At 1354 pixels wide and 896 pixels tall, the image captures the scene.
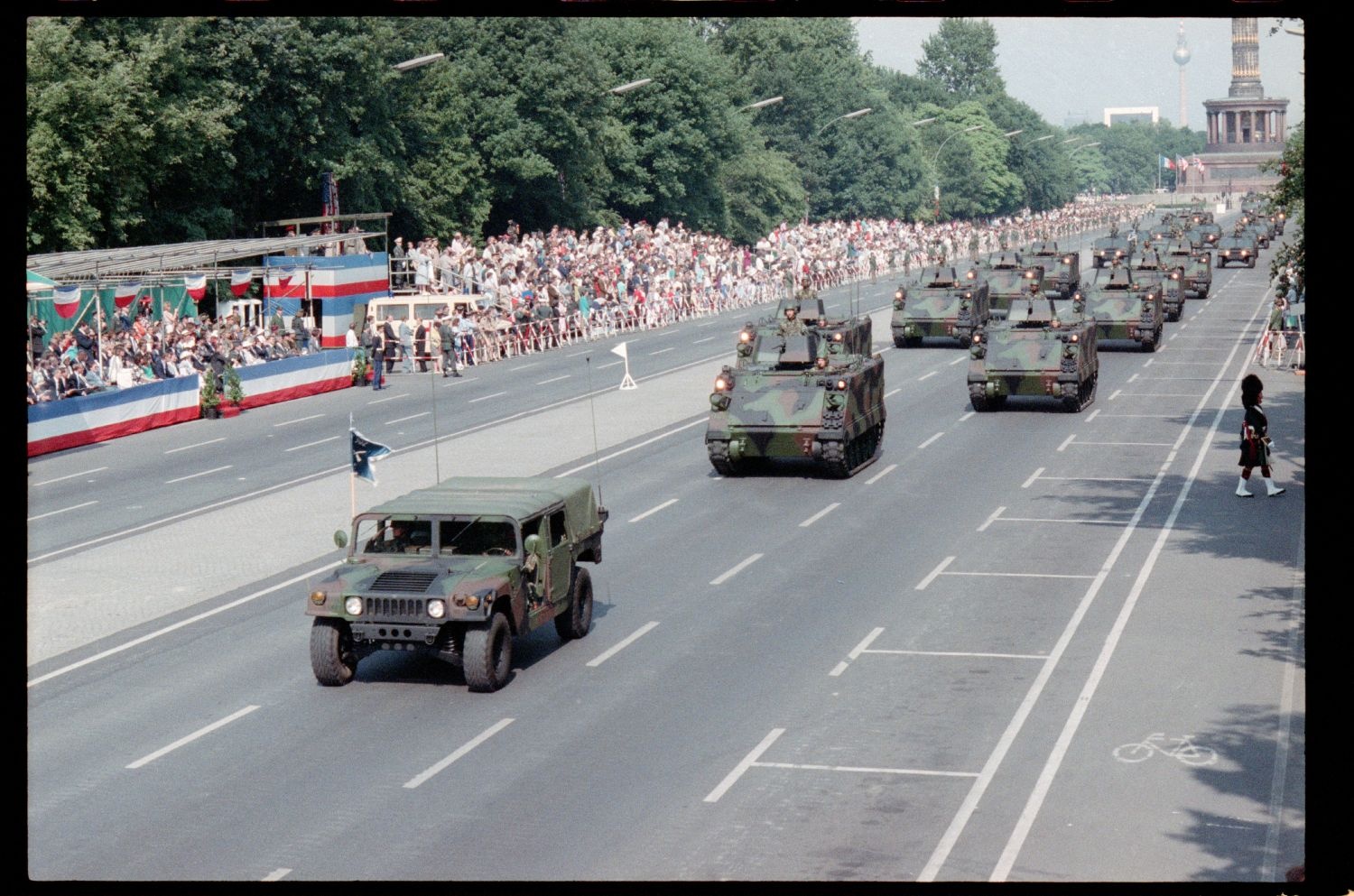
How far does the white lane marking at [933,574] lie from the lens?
25.5 metres

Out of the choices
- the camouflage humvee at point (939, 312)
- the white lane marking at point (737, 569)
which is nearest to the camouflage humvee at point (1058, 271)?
the camouflage humvee at point (939, 312)

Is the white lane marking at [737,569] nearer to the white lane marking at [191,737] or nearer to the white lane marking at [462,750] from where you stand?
the white lane marking at [462,750]

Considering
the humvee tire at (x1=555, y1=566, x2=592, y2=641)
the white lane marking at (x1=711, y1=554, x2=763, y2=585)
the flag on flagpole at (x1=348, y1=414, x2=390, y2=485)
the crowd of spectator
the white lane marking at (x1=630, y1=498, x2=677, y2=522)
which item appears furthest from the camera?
the crowd of spectator

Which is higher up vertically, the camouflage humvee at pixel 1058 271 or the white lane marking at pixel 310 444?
the camouflage humvee at pixel 1058 271

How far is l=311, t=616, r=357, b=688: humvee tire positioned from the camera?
20.4 meters

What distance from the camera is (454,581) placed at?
20.0m

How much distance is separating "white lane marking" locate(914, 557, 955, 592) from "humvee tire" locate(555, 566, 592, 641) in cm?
467

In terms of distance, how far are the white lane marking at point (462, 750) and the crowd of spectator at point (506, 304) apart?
865 centimetres

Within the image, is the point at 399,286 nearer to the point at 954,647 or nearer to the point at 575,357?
the point at 575,357

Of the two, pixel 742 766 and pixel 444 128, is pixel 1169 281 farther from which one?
pixel 742 766

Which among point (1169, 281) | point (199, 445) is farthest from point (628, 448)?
point (1169, 281)

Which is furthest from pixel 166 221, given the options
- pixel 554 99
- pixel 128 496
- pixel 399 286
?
pixel 128 496

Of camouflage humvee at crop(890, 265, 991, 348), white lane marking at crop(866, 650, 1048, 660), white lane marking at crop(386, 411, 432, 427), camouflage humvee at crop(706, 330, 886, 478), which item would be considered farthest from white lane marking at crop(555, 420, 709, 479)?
camouflage humvee at crop(890, 265, 991, 348)

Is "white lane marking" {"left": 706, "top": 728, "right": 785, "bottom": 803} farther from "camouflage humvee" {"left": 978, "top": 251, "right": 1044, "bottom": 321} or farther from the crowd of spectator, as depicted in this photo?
"camouflage humvee" {"left": 978, "top": 251, "right": 1044, "bottom": 321}
